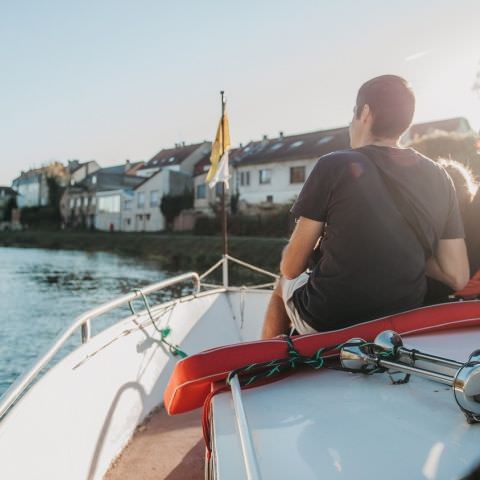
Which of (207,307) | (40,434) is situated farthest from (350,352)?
(207,307)

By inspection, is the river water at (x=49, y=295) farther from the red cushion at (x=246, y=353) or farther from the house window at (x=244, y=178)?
the house window at (x=244, y=178)

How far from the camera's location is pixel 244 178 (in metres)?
39.5

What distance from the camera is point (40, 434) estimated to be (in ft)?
6.45

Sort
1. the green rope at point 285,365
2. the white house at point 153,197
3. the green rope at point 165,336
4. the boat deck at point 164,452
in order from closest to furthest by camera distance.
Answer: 1. the green rope at point 285,365
2. the boat deck at point 164,452
3. the green rope at point 165,336
4. the white house at point 153,197

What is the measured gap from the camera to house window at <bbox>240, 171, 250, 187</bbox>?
39.4 metres

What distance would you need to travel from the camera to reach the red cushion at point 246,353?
1.56m

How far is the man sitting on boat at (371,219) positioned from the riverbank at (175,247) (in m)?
18.1

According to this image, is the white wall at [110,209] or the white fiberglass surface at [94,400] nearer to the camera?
the white fiberglass surface at [94,400]

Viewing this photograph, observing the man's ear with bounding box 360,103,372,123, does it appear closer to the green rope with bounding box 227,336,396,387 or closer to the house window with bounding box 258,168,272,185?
the green rope with bounding box 227,336,396,387

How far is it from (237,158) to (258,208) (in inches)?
244

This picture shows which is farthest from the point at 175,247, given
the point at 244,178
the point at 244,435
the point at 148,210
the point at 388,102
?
the point at 244,435

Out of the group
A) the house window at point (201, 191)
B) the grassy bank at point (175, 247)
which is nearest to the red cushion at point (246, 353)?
the grassy bank at point (175, 247)

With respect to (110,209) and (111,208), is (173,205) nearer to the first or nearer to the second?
(111,208)

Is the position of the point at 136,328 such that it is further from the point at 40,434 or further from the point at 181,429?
the point at 40,434
